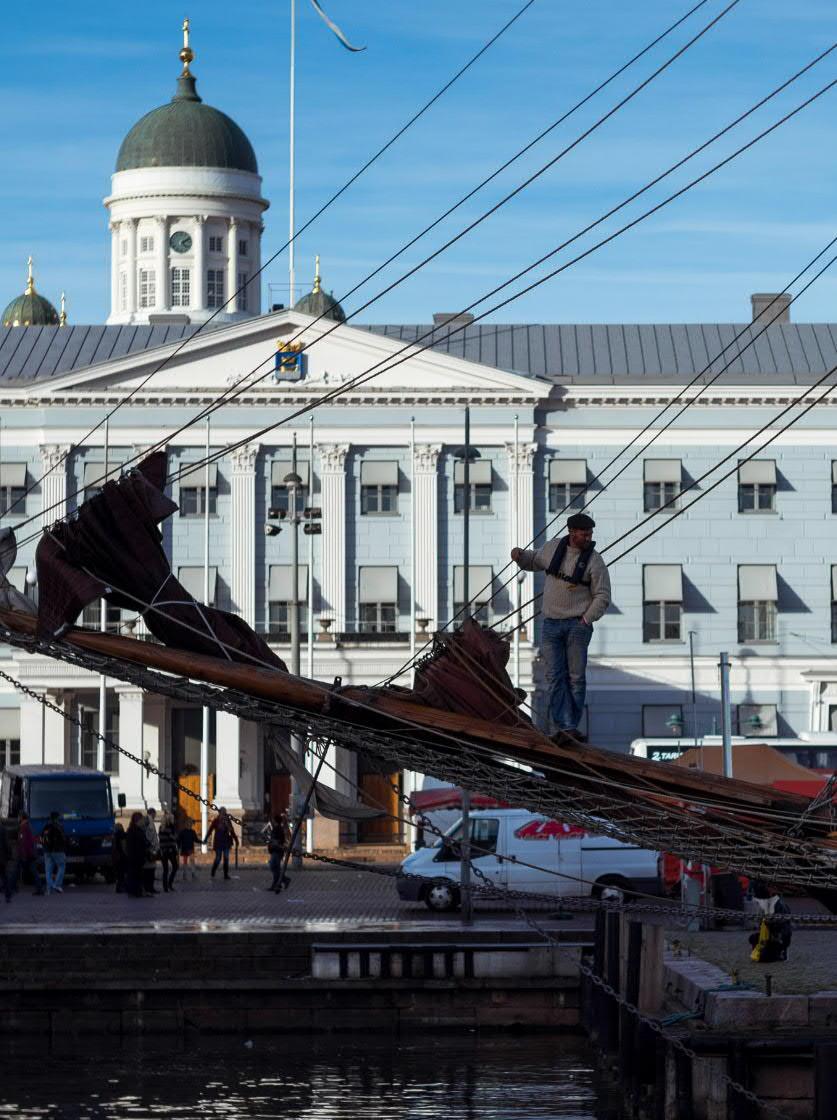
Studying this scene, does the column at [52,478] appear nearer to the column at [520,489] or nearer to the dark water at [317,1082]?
the column at [520,489]

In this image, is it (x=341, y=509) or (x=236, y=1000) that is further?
(x=341, y=509)

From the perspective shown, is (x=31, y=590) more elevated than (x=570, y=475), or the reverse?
(x=570, y=475)

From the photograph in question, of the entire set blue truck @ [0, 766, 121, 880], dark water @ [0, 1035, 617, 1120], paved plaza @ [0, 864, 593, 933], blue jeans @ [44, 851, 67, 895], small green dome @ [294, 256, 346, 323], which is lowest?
dark water @ [0, 1035, 617, 1120]

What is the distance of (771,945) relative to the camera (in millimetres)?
26312

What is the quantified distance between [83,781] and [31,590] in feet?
115

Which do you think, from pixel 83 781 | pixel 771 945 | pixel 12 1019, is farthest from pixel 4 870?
pixel 771 945

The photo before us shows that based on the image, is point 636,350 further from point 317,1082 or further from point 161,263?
point 317,1082

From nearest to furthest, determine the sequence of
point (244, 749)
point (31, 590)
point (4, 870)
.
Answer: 1. point (31, 590)
2. point (4, 870)
3. point (244, 749)

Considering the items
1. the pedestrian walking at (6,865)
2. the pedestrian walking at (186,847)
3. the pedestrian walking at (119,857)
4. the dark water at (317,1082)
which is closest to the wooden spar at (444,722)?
the dark water at (317,1082)

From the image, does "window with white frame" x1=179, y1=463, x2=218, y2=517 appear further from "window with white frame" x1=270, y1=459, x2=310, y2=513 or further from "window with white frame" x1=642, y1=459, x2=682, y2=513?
"window with white frame" x1=642, y1=459, x2=682, y2=513

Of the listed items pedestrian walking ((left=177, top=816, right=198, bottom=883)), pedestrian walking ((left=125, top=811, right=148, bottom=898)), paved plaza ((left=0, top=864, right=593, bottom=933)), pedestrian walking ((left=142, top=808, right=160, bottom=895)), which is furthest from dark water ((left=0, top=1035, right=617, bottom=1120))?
pedestrian walking ((left=177, top=816, right=198, bottom=883))

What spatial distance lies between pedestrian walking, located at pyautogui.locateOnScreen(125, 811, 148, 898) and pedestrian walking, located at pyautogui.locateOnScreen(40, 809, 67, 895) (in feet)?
5.17

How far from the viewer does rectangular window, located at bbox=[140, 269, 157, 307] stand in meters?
99.0

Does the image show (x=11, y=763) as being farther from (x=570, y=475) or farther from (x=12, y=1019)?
(x=12, y=1019)
